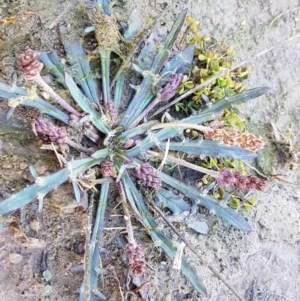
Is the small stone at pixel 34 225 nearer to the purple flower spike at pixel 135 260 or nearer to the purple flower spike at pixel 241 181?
the purple flower spike at pixel 135 260

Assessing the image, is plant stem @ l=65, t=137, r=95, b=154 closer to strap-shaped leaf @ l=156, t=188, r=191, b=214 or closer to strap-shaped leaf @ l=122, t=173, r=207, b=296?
strap-shaped leaf @ l=122, t=173, r=207, b=296

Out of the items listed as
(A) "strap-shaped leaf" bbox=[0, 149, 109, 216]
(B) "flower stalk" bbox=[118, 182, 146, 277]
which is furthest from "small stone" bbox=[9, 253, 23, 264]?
(B) "flower stalk" bbox=[118, 182, 146, 277]

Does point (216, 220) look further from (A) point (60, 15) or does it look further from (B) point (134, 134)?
(A) point (60, 15)

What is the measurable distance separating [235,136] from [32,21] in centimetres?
108

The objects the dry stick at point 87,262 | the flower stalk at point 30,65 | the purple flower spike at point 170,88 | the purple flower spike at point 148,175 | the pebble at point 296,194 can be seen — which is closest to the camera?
the flower stalk at point 30,65

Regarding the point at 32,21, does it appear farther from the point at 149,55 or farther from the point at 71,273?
the point at 71,273

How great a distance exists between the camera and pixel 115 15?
242cm

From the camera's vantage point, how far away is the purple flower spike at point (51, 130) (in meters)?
1.99

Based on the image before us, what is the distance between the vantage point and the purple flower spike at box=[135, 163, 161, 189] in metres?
2.17

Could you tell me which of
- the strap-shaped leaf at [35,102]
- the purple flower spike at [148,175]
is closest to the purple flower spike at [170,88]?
the purple flower spike at [148,175]

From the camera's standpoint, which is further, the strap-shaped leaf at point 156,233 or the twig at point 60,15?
the twig at point 60,15

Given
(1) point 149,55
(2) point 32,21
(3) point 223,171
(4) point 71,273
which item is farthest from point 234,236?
(2) point 32,21

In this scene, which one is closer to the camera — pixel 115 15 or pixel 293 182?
pixel 115 15

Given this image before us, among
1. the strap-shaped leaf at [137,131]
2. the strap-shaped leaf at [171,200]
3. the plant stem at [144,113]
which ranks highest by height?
the plant stem at [144,113]
